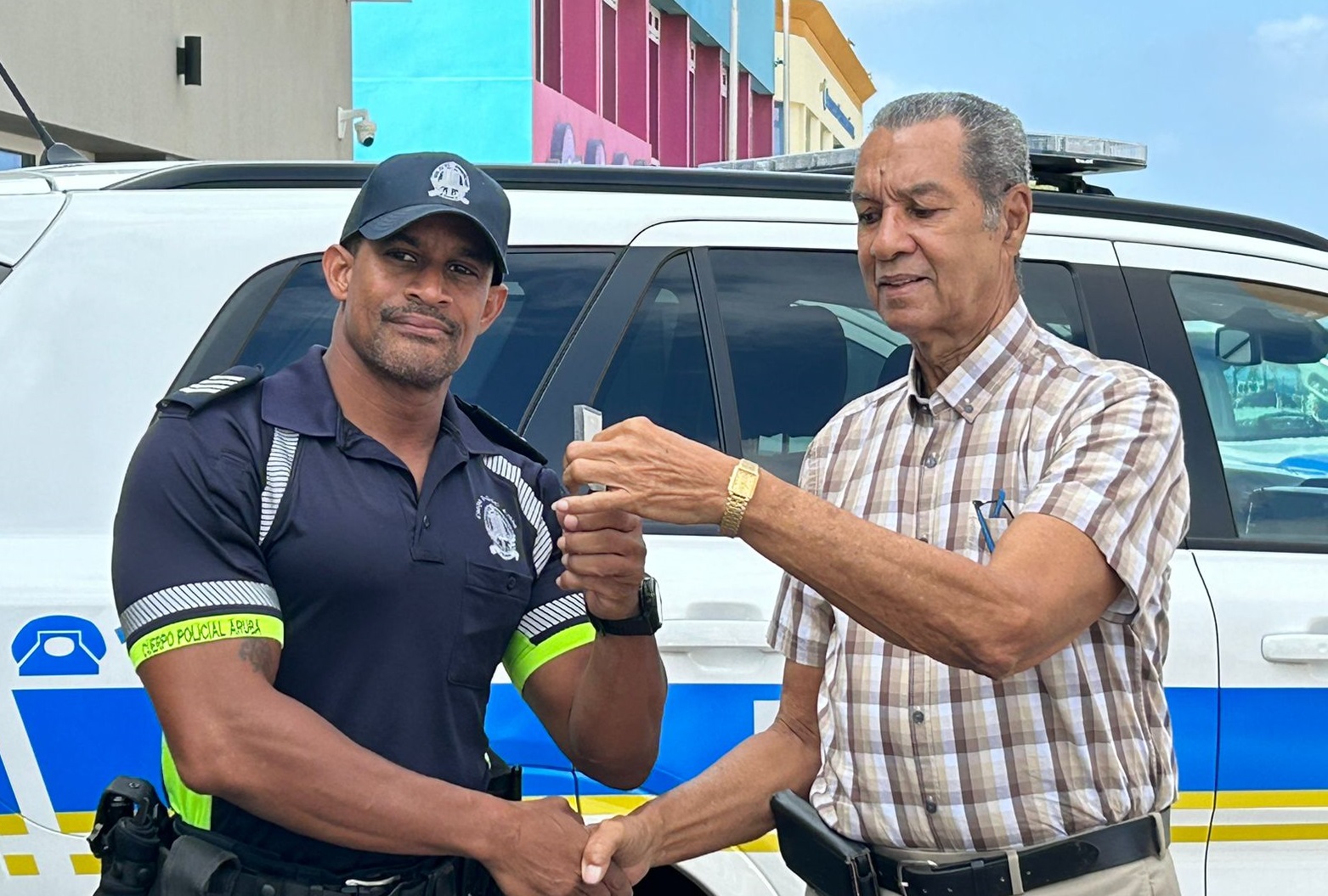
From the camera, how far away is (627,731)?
2504mm

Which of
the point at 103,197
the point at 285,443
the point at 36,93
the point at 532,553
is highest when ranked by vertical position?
the point at 36,93

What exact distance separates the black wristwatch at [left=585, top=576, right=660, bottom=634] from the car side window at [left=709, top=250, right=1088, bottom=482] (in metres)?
0.93

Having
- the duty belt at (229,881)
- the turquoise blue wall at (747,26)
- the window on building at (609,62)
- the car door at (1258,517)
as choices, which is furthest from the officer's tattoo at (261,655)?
the turquoise blue wall at (747,26)

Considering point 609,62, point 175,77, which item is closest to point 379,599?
point 175,77

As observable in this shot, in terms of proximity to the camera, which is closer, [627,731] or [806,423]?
[627,731]

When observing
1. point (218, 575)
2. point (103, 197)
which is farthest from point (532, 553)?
point (103, 197)

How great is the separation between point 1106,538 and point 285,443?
1.10 meters

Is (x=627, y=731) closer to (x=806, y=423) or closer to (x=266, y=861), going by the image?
(x=266, y=861)

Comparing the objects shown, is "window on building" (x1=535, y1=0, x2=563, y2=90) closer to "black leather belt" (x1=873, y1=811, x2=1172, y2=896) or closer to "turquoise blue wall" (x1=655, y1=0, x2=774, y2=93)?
"turquoise blue wall" (x1=655, y1=0, x2=774, y2=93)

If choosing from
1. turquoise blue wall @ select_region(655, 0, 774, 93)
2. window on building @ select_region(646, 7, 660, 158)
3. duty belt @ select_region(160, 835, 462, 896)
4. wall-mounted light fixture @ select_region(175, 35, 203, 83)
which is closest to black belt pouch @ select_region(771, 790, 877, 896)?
duty belt @ select_region(160, 835, 462, 896)

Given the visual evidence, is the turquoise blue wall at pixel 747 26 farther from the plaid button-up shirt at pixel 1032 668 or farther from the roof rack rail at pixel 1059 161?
the plaid button-up shirt at pixel 1032 668

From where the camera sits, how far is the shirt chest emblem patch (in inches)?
93.4

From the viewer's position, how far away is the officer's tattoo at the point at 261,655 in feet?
6.88

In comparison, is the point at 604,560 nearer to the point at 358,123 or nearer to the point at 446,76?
the point at 358,123
